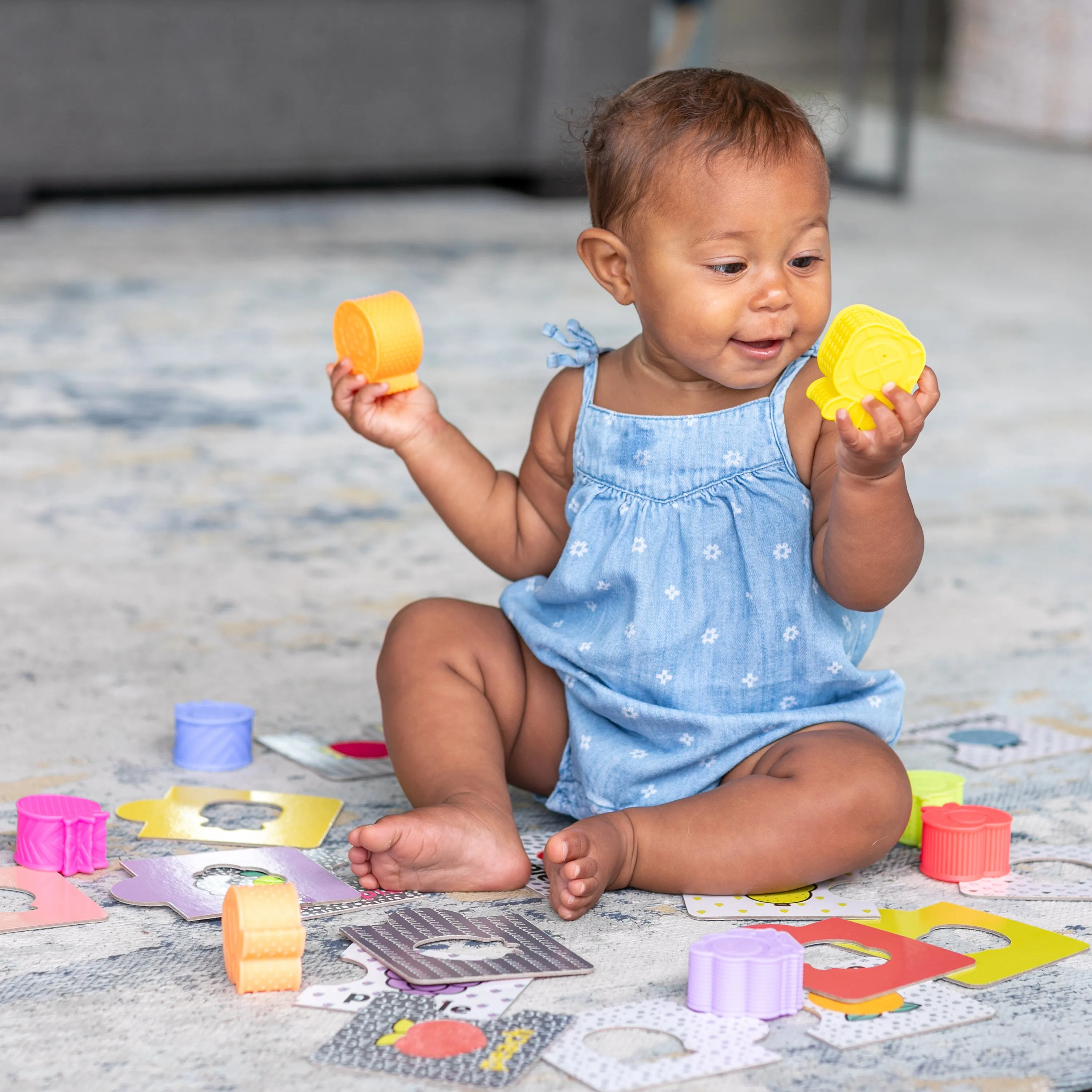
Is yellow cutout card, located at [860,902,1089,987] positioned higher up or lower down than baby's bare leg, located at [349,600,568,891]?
lower down

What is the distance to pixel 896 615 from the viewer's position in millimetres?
1557

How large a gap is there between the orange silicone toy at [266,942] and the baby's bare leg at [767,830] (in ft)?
0.55

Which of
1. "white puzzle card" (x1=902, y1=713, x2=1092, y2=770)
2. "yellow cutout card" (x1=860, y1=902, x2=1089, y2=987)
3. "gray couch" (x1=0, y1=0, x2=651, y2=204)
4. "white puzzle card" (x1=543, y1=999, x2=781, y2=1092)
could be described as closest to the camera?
"white puzzle card" (x1=543, y1=999, x2=781, y2=1092)

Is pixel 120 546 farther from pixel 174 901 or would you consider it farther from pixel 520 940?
pixel 520 940

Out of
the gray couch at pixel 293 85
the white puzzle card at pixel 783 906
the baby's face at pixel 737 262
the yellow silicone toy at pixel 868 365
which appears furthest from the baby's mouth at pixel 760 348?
the gray couch at pixel 293 85

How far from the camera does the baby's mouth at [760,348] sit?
1033 millimetres

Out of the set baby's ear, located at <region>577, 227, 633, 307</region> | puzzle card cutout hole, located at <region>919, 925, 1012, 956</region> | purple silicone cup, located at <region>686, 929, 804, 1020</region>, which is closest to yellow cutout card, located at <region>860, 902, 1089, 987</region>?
puzzle card cutout hole, located at <region>919, 925, 1012, 956</region>

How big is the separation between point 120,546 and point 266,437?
1.52 ft

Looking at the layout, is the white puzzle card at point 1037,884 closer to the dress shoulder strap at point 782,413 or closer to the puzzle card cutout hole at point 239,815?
the dress shoulder strap at point 782,413

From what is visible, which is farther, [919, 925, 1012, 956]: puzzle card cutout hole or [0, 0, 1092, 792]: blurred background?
[0, 0, 1092, 792]: blurred background

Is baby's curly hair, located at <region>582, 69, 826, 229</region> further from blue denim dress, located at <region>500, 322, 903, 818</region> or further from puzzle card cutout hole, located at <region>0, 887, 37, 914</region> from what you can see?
puzzle card cutout hole, located at <region>0, 887, 37, 914</region>

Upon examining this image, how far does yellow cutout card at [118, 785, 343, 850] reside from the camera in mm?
1055

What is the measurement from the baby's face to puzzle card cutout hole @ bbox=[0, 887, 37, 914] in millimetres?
516

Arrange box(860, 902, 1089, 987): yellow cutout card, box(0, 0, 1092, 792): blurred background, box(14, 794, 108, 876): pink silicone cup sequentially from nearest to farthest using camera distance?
box(860, 902, 1089, 987): yellow cutout card
box(14, 794, 108, 876): pink silicone cup
box(0, 0, 1092, 792): blurred background
